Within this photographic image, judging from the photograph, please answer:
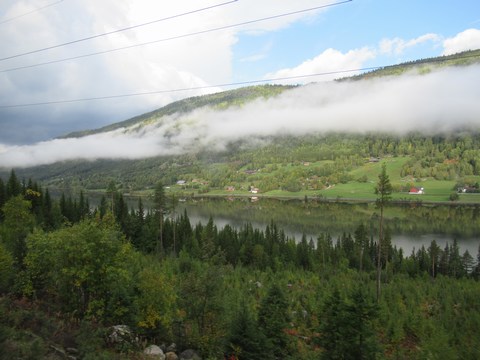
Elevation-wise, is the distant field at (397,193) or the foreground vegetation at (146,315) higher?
the foreground vegetation at (146,315)

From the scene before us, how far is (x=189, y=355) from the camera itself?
44.7ft

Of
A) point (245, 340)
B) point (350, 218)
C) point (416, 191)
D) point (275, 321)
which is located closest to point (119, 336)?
point (245, 340)

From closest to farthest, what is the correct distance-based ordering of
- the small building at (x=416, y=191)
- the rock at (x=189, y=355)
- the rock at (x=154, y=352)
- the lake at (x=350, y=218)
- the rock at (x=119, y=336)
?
the rock at (x=154, y=352) → the rock at (x=119, y=336) → the rock at (x=189, y=355) → the lake at (x=350, y=218) → the small building at (x=416, y=191)

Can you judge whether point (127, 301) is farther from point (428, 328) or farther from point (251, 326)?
point (428, 328)

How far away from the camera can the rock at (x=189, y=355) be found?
43.9 ft

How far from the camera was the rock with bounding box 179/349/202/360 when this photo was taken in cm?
1337

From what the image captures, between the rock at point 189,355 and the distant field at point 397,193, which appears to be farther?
Answer: the distant field at point 397,193

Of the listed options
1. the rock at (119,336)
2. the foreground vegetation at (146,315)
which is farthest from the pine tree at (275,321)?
the rock at (119,336)

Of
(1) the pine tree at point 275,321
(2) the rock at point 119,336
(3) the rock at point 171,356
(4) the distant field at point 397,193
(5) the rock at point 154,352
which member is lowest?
(4) the distant field at point 397,193

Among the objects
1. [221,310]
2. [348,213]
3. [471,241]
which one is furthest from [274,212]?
[221,310]

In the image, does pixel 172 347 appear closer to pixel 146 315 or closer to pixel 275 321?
pixel 146 315

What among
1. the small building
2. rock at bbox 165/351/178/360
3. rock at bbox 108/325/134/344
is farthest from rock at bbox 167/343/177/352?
the small building

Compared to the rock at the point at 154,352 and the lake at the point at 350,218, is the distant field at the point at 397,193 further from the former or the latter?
the rock at the point at 154,352

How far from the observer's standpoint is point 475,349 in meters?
12.5
